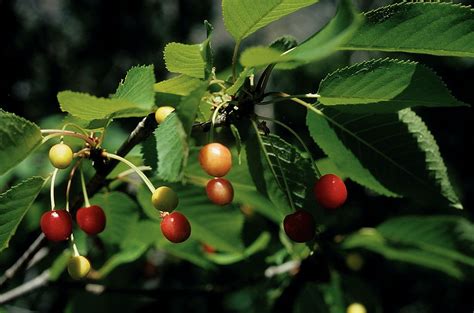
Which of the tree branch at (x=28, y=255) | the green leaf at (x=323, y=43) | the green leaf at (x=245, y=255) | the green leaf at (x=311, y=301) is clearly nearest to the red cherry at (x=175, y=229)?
the green leaf at (x=323, y=43)

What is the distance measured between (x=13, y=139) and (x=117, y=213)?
2.12 ft

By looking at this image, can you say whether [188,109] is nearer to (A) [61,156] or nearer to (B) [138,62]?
(A) [61,156]

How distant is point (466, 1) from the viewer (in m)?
4.69

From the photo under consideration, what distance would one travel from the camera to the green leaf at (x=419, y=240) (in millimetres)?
1705

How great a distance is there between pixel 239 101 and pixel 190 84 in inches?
3.4

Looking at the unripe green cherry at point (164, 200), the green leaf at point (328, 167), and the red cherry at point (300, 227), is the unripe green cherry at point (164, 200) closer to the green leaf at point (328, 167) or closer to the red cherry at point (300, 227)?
the red cherry at point (300, 227)

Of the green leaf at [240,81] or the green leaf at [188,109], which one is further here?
the green leaf at [240,81]

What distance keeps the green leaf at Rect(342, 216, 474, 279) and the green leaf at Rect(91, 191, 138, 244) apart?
71cm

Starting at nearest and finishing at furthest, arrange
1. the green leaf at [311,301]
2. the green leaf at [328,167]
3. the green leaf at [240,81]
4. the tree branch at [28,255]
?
the green leaf at [240,81] → the tree branch at [28,255] → the green leaf at [328,167] → the green leaf at [311,301]

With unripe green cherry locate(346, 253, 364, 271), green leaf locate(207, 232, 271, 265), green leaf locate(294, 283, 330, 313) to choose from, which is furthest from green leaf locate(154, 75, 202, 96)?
unripe green cherry locate(346, 253, 364, 271)

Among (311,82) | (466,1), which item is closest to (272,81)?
(311,82)

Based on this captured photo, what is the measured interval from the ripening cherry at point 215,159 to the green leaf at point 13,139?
258mm

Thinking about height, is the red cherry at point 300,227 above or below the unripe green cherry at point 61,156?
below

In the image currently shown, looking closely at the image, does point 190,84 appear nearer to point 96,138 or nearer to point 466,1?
point 96,138
